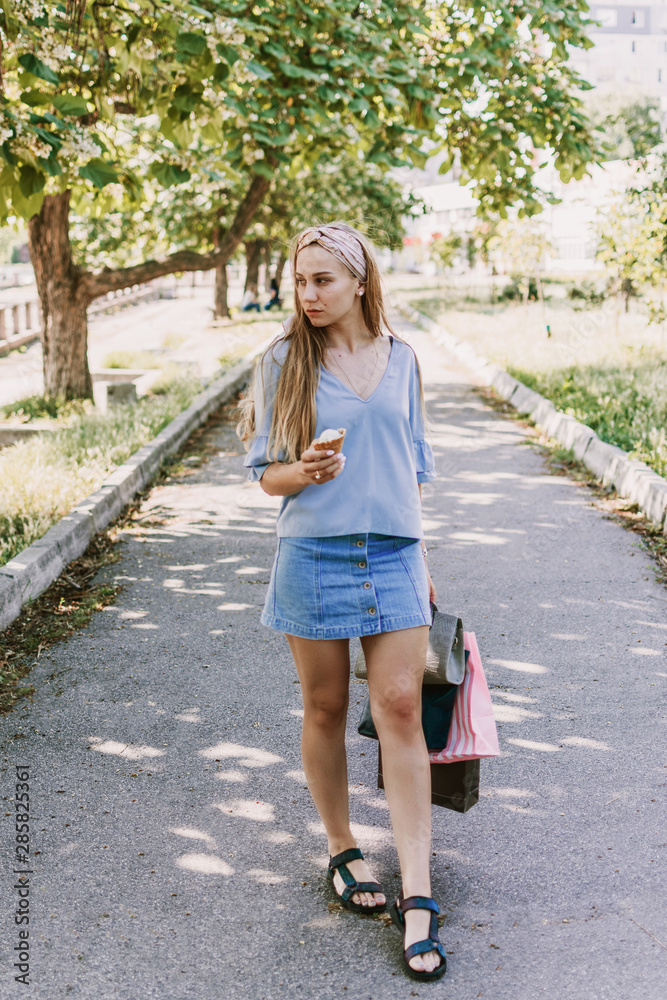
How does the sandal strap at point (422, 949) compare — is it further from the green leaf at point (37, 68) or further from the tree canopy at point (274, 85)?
the green leaf at point (37, 68)

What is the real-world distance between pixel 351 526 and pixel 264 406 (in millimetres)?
436

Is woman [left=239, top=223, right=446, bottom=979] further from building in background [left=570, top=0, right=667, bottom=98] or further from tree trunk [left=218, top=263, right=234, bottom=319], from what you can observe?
building in background [left=570, top=0, right=667, bottom=98]

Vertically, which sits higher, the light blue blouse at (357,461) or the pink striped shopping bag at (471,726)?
the light blue blouse at (357,461)

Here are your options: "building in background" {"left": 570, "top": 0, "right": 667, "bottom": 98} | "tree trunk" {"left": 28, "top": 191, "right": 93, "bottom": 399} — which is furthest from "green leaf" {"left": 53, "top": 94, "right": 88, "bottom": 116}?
"building in background" {"left": 570, "top": 0, "right": 667, "bottom": 98}

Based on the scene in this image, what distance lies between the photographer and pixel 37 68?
5.21 meters

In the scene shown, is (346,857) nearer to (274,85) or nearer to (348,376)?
(348,376)

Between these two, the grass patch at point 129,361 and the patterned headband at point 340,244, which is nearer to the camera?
the patterned headband at point 340,244

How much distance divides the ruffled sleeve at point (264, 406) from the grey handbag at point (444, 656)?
0.64 meters

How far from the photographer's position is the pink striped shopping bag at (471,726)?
3.00 m

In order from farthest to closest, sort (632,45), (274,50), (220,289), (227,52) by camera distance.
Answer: (632,45) < (220,289) < (274,50) < (227,52)

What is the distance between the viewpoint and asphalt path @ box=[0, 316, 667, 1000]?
2697mm

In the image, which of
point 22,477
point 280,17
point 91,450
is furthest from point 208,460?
point 280,17

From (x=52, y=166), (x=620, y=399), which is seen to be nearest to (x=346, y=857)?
(x=52, y=166)

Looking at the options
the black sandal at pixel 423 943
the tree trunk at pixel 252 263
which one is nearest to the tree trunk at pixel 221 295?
the tree trunk at pixel 252 263
